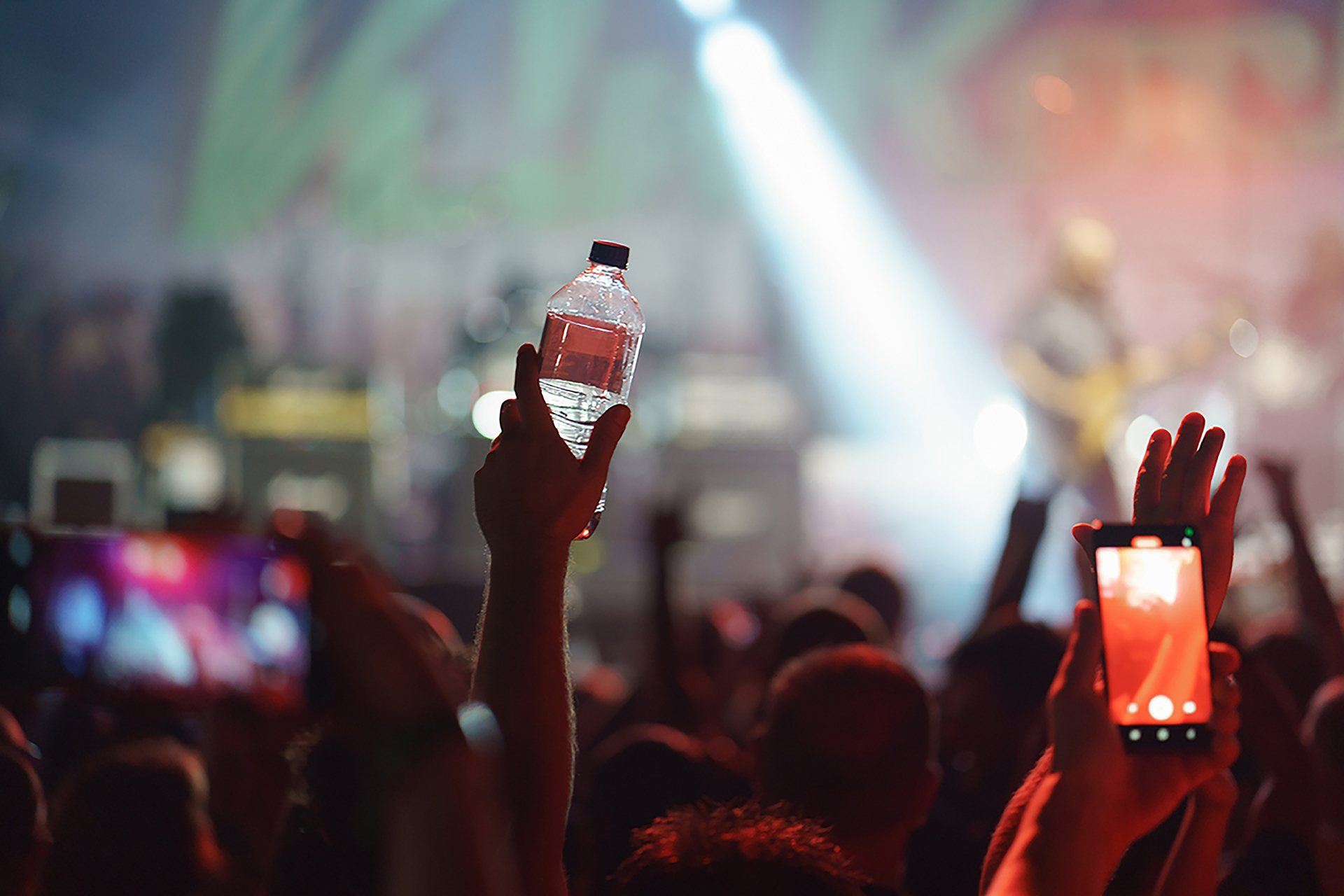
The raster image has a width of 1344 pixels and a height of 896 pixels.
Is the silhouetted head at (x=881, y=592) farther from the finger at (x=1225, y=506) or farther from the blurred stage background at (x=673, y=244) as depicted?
the blurred stage background at (x=673, y=244)

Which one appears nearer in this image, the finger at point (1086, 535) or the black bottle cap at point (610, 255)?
the finger at point (1086, 535)

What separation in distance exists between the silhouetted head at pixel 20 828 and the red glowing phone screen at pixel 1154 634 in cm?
161

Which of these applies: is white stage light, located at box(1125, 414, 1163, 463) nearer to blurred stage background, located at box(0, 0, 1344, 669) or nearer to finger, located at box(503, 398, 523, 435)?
blurred stage background, located at box(0, 0, 1344, 669)

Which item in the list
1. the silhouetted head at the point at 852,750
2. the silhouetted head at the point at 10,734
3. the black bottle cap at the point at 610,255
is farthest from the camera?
the silhouetted head at the point at 10,734

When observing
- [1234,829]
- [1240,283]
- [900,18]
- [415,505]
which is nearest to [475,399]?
[415,505]

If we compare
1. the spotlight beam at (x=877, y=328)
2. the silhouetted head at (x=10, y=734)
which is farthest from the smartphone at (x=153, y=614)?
the spotlight beam at (x=877, y=328)

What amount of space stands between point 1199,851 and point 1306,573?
194 centimetres

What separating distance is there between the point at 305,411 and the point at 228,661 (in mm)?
10657

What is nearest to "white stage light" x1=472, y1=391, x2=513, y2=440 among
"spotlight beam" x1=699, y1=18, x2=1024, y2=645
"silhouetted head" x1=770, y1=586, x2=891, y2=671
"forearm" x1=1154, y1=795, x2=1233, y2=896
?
"spotlight beam" x1=699, y1=18, x2=1024, y2=645

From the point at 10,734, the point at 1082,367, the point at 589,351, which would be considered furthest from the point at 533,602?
the point at 1082,367

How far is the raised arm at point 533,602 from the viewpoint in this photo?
1175mm

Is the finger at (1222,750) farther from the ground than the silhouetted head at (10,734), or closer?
farther from the ground

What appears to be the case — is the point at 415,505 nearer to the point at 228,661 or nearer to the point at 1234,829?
the point at 228,661

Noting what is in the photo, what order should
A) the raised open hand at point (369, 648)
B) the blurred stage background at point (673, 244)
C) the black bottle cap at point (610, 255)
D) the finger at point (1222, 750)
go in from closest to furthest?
the raised open hand at point (369, 648) → the finger at point (1222, 750) → the black bottle cap at point (610, 255) → the blurred stage background at point (673, 244)
